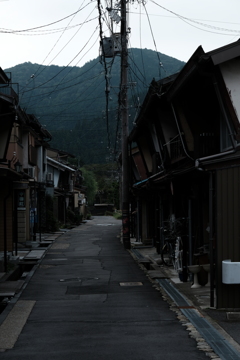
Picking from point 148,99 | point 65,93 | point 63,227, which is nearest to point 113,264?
point 148,99

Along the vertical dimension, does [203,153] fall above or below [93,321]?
above

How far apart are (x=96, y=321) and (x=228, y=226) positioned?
10.0ft

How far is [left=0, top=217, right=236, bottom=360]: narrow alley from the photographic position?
7621 mm

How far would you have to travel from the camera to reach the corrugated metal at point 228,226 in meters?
10.4

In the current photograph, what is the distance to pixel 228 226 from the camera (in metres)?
10.4

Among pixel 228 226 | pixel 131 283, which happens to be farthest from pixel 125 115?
pixel 228 226

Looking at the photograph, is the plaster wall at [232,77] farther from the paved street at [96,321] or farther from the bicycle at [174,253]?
the bicycle at [174,253]

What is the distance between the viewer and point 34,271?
19.3 metres

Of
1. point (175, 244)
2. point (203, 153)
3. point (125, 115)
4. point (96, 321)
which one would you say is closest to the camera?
point (96, 321)

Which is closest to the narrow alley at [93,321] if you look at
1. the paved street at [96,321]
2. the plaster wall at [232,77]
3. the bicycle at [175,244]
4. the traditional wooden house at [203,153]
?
the paved street at [96,321]

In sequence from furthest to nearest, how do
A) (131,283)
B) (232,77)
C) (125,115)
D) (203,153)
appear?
(125,115), (131,283), (203,153), (232,77)

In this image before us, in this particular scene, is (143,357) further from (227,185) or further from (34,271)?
(34,271)

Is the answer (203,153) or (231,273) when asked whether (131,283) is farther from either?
(231,273)

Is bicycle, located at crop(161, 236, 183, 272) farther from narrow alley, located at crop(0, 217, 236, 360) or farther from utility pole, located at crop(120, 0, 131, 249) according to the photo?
utility pole, located at crop(120, 0, 131, 249)
